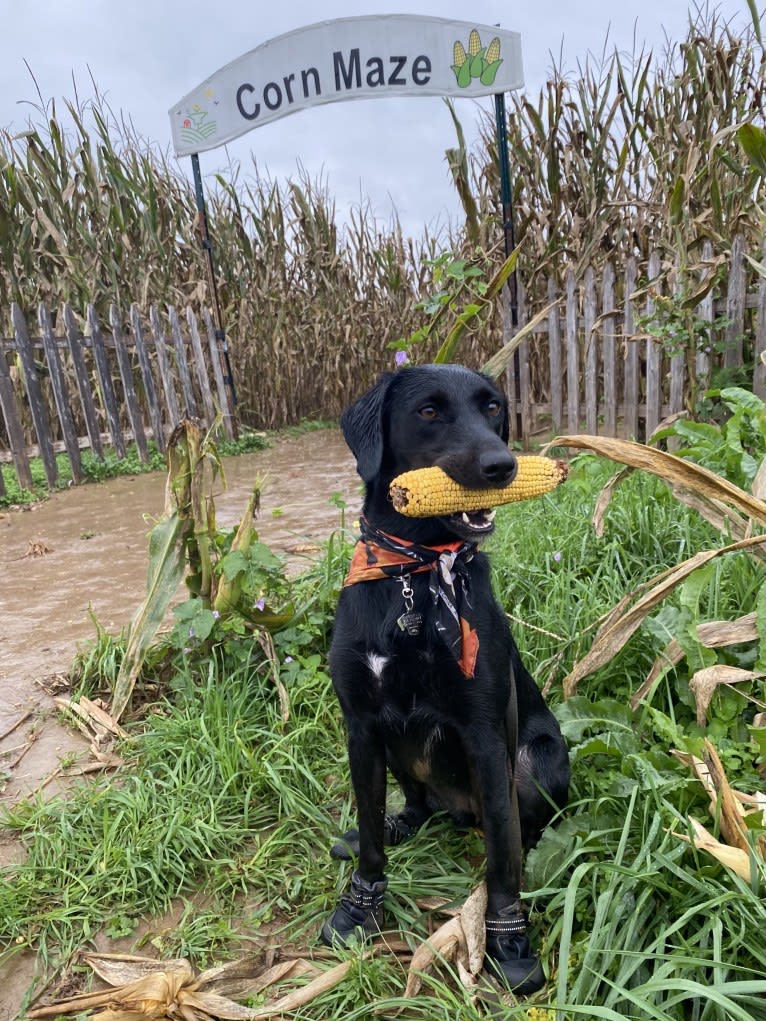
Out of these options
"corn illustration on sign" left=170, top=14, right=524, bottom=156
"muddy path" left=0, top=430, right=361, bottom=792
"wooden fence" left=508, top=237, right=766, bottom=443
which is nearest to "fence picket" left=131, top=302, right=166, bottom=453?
"muddy path" left=0, top=430, right=361, bottom=792

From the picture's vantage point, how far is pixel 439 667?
1.50 meters

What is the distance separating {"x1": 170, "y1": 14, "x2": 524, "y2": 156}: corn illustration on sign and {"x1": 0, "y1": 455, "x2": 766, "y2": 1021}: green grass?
4997 mm

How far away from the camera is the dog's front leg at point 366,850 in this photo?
1633mm

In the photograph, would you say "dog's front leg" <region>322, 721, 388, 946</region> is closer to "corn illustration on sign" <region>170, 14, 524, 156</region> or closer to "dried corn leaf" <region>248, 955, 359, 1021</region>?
"dried corn leaf" <region>248, 955, 359, 1021</region>

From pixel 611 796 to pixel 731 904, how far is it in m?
0.35

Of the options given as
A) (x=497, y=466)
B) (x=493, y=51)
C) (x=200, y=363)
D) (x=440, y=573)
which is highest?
(x=493, y=51)

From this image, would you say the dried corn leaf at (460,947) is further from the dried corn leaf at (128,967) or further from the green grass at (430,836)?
the dried corn leaf at (128,967)

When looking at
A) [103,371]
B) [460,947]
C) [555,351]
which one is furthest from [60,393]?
[460,947]

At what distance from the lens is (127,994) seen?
4.90 feet

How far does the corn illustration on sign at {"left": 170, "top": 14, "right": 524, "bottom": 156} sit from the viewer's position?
19.6ft

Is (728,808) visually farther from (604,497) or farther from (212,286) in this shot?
(212,286)

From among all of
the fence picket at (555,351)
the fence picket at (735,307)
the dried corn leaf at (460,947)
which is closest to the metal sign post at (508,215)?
the fence picket at (555,351)

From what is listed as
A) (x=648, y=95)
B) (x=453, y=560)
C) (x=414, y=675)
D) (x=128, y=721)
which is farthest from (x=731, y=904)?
(x=648, y=95)

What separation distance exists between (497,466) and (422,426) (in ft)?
0.96
